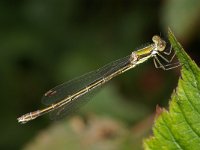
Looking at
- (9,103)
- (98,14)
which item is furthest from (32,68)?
(98,14)

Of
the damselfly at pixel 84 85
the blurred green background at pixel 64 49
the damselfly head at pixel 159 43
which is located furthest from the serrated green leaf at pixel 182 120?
the blurred green background at pixel 64 49

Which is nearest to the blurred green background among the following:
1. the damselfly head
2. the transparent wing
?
the transparent wing

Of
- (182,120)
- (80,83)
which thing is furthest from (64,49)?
(182,120)

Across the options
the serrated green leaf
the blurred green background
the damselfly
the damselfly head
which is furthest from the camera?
the blurred green background

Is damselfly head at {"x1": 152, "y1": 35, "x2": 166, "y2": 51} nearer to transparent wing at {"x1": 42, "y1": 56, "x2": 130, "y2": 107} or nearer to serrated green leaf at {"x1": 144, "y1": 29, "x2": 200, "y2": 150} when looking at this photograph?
transparent wing at {"x1": 42, "y1": 56, "x2": 130, "y2": 107}

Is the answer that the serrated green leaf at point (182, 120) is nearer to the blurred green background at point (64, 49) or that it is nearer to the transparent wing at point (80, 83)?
the transparent wing at point (80, 83)

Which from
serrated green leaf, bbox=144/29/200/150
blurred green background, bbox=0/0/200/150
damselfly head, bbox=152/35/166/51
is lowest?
serrated green leaf, bbox=144/29/200/150

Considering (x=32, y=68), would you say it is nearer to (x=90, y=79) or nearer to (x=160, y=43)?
(x=90, y=79)
